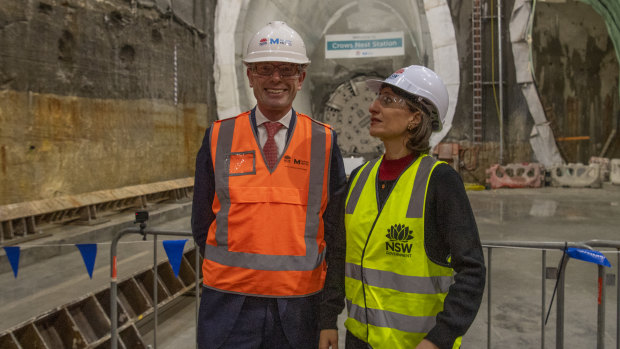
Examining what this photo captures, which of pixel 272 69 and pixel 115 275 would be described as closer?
pixel 272 69

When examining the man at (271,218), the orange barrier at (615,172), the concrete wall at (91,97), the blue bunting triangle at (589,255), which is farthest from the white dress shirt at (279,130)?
the orange barrier at (615,172)

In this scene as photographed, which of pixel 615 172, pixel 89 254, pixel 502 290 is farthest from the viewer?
pixel 615 172

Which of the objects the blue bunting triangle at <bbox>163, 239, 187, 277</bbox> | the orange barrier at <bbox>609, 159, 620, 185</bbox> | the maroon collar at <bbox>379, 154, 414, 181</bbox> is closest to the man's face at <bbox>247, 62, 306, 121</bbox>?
the maroon collar at <bbox>379, 154, 414, 181</bbox>

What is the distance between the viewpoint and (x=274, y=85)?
1.92 metres

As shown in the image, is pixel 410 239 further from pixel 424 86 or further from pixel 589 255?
pixel 589 255

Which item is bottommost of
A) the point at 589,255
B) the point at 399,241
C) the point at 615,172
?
the point at 589,255

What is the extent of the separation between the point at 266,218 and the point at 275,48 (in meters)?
→ 0.70

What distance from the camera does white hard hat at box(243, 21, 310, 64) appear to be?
1907 mm

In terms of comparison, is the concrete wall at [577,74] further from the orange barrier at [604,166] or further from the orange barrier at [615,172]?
the orange barrier at [615,172]

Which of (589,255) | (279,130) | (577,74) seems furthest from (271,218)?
(577,74)

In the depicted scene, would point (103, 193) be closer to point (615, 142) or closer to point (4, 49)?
point (4, 49)

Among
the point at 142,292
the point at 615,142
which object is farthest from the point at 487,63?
the point at 142,292

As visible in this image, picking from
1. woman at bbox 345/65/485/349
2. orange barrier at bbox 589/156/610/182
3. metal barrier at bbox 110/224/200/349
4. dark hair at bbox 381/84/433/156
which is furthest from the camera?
orange barrier at bbox 589/156/610/182

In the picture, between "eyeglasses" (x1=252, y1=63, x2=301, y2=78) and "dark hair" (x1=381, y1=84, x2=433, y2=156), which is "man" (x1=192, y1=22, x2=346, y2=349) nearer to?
"eyeglasses" (x1=252, y1=63, x2=301, y2=78)
